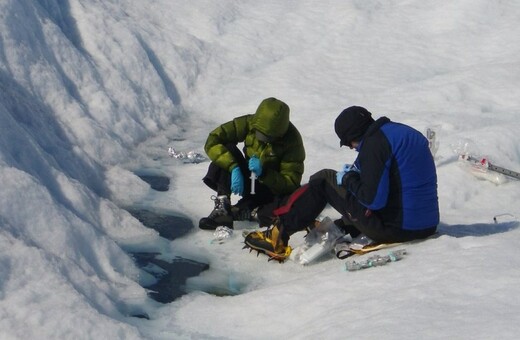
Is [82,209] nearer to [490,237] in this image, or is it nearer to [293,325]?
[293,325]

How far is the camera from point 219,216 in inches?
271

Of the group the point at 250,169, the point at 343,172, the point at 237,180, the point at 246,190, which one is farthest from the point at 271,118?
the point at 343,172

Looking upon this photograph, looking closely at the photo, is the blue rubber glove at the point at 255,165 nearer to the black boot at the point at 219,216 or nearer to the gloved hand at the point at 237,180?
the gloved hand at the point at 237,180

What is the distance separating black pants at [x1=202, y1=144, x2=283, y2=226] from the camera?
Result: 22.7 feet

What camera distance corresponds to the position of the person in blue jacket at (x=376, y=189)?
5594 mm

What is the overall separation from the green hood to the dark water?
1109 millimetres

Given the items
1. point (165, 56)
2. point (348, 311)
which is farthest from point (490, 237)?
point (165, 56)

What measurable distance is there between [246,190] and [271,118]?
79cm

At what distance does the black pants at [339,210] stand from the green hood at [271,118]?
2.16 ft

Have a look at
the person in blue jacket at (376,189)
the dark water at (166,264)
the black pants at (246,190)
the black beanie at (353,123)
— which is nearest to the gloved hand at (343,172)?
the person in blue jacket at (376,189)

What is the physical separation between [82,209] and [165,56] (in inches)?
189

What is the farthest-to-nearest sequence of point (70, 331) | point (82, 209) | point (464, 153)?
1. point (464, 153)
2. point (82, 209)
3. point (70, 331)

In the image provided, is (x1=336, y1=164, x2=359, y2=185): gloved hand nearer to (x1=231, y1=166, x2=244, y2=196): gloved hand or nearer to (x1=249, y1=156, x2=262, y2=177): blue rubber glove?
(x1=249, y1=156, x2=262, y2=177): blue rubber glove

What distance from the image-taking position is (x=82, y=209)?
6.20 metres
